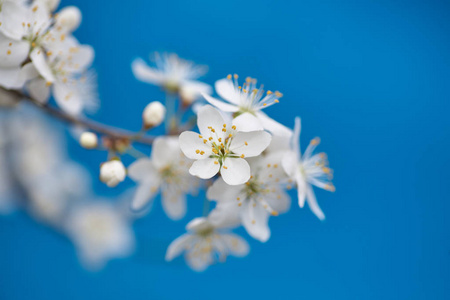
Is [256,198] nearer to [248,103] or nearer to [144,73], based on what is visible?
[248,103]

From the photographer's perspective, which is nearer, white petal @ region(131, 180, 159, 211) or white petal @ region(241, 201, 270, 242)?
white petal @ region(241, 201, 270, 242)

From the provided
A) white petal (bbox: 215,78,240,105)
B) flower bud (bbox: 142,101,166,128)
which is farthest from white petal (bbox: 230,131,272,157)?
flower bud (bbox: 142,101,166,128)

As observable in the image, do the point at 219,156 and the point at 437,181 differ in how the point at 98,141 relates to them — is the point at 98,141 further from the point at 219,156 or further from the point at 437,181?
the point at 437,181

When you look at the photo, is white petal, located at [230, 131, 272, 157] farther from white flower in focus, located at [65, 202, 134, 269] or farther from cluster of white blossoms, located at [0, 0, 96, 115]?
white flower in focus, located at [65, 202, 134, 269]

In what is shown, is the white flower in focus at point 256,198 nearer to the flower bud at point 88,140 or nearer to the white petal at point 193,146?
the white petal at point 193,146

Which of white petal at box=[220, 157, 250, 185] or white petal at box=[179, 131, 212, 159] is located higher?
white petal at box=[179, 131, 212, 159]

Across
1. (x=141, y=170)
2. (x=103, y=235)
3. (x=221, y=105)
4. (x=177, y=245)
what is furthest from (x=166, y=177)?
(x=103, y=235)

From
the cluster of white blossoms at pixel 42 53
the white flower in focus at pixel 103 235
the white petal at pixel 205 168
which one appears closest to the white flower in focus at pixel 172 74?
the cluster of white blossoms at pixel 42 53
